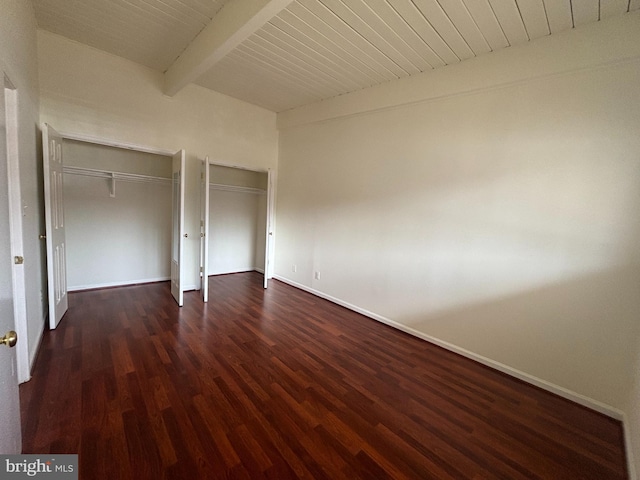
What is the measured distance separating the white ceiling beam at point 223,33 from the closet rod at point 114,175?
1.74 meters

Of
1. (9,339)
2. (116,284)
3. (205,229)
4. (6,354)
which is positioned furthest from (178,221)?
(9,339)

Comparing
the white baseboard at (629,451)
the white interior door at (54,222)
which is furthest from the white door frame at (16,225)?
the white baseboard at (629,451)

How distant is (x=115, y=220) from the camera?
4355 millimetres

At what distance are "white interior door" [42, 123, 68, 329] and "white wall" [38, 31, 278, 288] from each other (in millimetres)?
490

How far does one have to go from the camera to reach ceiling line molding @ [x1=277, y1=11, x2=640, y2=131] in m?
1.99

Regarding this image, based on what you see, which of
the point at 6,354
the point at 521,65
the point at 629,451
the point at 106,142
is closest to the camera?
the point at 6,354

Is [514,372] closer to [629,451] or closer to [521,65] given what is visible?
[629,451]

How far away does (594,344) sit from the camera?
2.14 metres

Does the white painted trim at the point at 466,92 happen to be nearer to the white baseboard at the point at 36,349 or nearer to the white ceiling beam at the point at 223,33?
the white ceiling beam at the point at 223,33

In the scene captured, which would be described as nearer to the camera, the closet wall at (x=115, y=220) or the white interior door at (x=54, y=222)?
the white interior door at (x=54, y=222)

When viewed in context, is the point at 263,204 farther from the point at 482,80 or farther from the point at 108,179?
the point at 482,80

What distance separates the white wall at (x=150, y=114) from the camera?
10.1 ft

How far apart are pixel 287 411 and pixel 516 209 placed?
2619 mm

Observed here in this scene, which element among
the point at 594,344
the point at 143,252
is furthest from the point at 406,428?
the point at 143,252
